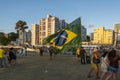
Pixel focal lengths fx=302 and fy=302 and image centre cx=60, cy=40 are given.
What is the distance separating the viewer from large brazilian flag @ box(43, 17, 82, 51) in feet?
85.1

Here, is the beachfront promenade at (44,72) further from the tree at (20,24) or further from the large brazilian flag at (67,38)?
the tree at (20,24)

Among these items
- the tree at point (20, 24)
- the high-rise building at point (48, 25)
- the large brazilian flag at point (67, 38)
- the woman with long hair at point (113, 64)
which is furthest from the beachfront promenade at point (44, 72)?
the high-rise building at point (48, 25)

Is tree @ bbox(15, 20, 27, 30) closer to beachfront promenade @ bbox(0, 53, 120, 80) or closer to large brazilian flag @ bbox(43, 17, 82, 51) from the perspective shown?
large brazilian flag @ bbox(43, 17, 82, 51)

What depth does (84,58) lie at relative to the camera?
24828 mm

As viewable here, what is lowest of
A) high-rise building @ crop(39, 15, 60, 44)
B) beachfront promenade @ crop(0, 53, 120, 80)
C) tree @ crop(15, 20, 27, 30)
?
beachfront promenade @ crop(0, 53, 120, 80)

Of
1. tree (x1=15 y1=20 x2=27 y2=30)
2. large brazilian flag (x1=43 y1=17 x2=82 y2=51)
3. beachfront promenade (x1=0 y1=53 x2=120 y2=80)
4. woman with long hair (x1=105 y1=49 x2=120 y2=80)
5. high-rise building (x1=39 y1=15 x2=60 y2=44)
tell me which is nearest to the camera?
woman with long hair (x1=105 y1=49 x2=120 y2=80)

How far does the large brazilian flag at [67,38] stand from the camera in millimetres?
25953

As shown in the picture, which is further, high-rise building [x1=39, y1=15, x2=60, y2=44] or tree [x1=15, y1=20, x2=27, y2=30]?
high-rise building [x1=39, y1=15, x2=60, y2=44]

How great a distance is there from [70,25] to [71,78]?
46.9ft

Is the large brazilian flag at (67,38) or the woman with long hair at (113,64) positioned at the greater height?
the large brazilian flag at (67,38)

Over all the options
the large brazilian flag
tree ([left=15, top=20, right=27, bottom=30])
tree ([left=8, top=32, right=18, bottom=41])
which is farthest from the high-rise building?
the large brazilian flag

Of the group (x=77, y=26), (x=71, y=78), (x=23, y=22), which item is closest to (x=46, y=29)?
(x=23, y=22)

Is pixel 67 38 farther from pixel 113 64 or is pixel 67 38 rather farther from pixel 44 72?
pixel 113 64

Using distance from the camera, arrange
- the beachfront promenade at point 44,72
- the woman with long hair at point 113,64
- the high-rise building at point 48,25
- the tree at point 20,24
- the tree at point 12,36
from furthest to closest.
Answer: the high-rise building at point 48,25 < the tree at point 12,36 < the tree at point 20,24 < the beachfront promenade at point 44,72 < the woman with long hair at point 113,64
